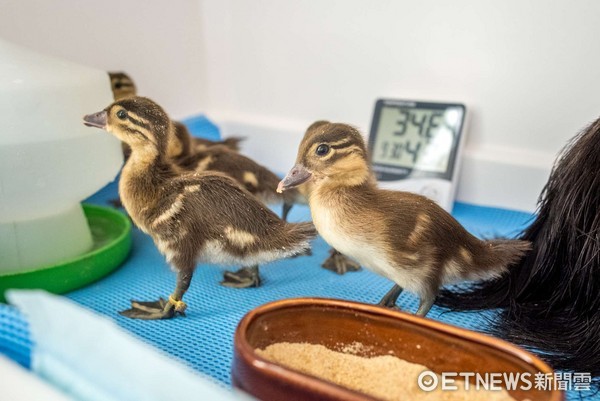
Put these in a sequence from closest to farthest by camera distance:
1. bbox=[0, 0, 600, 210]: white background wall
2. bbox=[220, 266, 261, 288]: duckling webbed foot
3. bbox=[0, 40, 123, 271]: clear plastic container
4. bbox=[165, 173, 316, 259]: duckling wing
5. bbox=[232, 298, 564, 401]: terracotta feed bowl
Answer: bbox=[232, 298, 564, 401]: terracotta feed bowl → bbox=[165, 173, 316, 259]: duckling wing → bbox=[0, 40, 123, 271]: clear plastic container → bbox=[220, 266, 261, 288]: duckling webbed foot → bbox=[0, 0, 600, 210]: white background wall

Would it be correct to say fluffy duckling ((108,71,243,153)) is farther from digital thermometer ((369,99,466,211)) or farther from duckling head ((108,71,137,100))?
Result: digital thermometer ((369,99,466,211))

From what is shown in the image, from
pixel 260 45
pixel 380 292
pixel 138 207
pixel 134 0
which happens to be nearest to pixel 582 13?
pixel 380 292

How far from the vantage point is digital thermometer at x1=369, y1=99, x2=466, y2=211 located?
64.7 inches

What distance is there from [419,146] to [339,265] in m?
0.53

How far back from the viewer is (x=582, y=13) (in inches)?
56.9

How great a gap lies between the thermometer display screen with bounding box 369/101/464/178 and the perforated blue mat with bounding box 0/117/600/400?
0.64ft

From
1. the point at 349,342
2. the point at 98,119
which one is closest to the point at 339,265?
the point at 349,342

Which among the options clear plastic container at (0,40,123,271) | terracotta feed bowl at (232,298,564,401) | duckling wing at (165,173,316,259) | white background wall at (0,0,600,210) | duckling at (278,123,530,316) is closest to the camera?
terracotta feed bowl at (232,298,564,401)

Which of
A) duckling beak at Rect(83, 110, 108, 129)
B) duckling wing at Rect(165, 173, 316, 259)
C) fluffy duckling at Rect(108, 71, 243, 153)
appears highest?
duckling beak at Rect(83, 110, 108, 129)

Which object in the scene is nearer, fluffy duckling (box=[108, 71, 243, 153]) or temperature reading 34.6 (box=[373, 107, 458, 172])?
fluffy duckling (box=[108, 71, 243, 153])

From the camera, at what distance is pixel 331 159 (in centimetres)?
95

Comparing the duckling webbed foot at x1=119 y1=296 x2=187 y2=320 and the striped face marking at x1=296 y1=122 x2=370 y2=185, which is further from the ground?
the striped face marking at x1=296 y1=122 x2=370 y2=185

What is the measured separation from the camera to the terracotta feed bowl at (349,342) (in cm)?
67
